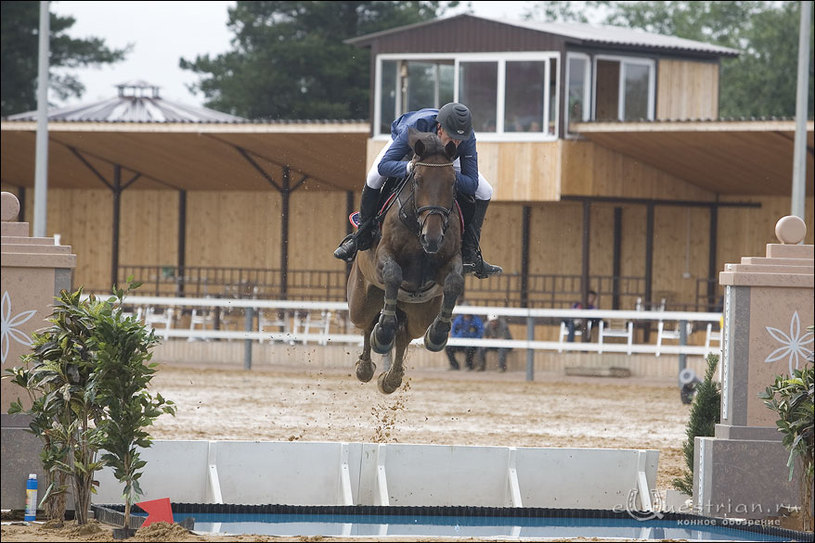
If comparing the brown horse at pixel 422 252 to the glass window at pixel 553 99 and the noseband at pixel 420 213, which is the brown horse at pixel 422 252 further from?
the glass window at pixel 553 99

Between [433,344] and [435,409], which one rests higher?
[433,344]

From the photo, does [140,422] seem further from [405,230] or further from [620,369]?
[620,369]

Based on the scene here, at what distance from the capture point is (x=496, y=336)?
22562 mm

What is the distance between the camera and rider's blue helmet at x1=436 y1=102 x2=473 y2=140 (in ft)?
28.7

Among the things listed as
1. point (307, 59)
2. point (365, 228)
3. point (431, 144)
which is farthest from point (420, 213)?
point (307, 59)

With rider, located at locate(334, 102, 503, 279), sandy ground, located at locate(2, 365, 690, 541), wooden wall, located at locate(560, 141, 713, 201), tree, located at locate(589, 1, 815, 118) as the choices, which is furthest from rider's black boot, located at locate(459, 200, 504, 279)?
tree, located at locate(589, 1, 815, 118)

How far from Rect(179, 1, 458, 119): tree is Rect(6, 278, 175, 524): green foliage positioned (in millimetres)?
30260

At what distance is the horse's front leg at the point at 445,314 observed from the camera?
897 centimetres

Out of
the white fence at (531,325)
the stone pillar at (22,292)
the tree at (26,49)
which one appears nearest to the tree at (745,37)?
the white fence at (531,325)

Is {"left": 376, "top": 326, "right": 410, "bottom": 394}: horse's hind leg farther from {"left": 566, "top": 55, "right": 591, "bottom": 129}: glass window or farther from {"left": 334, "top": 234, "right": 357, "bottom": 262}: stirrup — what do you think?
{"left": 566, "top": 55, "right": 591, "bottom": 129}: glass window

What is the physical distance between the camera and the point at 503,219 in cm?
2638

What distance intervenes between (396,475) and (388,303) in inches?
62.1

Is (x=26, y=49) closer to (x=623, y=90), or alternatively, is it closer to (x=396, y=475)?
(x=623, y=90)

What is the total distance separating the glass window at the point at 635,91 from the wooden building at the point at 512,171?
3 cm
